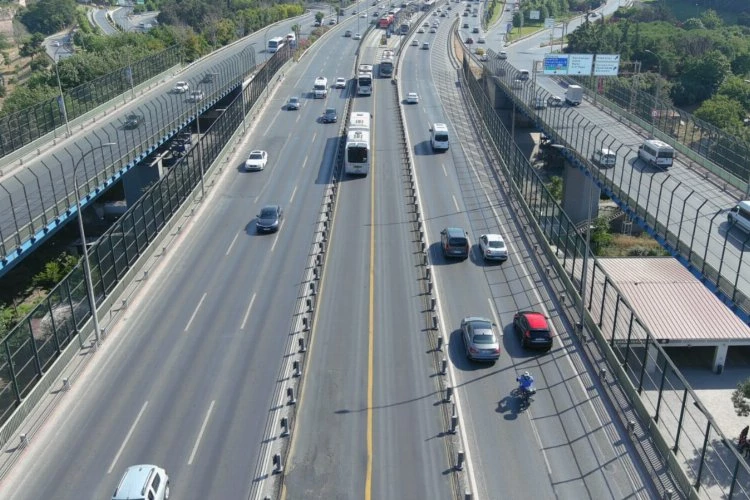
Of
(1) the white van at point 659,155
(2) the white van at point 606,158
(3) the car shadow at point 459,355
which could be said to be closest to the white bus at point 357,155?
(2) the white van at point 606,158

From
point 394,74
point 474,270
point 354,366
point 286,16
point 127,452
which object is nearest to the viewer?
point 127,452

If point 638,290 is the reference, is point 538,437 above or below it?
above

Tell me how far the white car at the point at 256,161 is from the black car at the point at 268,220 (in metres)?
13.2

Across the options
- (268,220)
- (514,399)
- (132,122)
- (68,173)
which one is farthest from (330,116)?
(514,399)

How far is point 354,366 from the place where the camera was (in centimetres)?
3122

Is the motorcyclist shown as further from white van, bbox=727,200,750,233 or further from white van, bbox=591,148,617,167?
white van, bbox=591,148,617,167

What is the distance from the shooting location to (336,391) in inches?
1158

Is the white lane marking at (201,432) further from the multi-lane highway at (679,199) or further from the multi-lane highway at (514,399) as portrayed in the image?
the multi-lane highway at (679,199)

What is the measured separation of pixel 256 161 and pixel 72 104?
23922 mm

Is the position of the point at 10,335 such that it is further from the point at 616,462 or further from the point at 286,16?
the point at 286,16

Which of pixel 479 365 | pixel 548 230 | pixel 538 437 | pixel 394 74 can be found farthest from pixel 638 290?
pixel 394 74

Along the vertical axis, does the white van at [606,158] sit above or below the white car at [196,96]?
below

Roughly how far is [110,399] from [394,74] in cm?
8336

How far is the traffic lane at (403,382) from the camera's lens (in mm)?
24587
